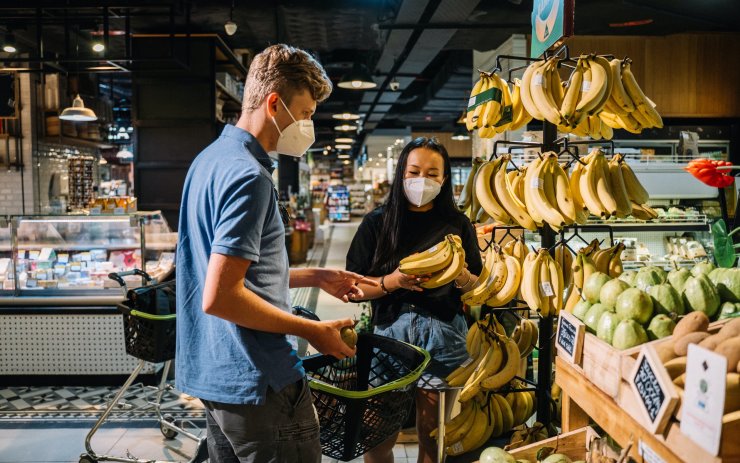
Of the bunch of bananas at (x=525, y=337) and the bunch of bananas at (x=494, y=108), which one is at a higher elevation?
the bunch of bananas at (x=494, y=108)

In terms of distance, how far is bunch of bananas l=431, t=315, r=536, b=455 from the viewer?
8.57ft

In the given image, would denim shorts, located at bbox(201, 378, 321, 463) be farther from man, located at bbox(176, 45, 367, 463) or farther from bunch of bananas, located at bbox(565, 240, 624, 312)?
bunch of bananas, located at bbox(565, 240, 624, 312)

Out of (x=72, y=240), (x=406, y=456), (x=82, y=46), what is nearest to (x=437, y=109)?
(x=82, y=46)

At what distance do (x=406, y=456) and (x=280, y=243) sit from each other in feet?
7.81

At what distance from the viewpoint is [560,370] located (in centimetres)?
198

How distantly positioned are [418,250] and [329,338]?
1053 millimetres

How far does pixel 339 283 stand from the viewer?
6.93ft

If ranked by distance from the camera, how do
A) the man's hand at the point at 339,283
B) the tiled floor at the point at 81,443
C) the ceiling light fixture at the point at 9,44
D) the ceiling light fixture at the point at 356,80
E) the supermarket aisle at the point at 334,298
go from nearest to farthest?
the man's hand at the point at 339,283
the tiled floor at the point at 81,443
the ceiling light fixture at the point at 9,44
the supermarket aisle at the point at 334,298
the ceiling light fixture at the point at 356,80

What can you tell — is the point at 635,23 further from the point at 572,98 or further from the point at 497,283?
the point at 497,283

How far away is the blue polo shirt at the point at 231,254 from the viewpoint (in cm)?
145

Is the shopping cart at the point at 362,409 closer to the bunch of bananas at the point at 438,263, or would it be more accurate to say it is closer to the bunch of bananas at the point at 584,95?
the bunch of bananas at the point at 438,263

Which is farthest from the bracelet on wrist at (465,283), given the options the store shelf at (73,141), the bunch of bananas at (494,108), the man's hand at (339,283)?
the store shelf at (73,141)

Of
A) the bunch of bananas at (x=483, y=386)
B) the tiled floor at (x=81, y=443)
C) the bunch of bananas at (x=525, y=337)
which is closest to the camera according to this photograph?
the bunch of bananas at (x=483, y=386)

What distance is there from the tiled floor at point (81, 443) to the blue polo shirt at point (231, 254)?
7.00 feet
